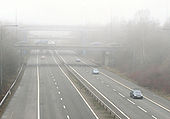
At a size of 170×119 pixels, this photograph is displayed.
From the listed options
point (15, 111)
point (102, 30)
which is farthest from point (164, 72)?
point (102, 30)

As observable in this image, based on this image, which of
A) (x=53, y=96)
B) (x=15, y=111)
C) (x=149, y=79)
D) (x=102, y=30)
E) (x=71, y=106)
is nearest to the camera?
(x=15, y=111)

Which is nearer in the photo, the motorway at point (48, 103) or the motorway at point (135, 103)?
the motorway at point (48, 103)

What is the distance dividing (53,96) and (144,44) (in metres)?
41.8

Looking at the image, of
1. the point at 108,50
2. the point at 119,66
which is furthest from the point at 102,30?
the point at 119,66

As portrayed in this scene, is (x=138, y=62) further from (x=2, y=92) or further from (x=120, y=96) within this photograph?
(x=2, y=92)

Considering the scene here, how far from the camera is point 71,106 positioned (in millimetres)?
37906

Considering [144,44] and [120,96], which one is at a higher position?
[144,44]

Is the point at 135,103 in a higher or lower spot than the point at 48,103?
lower

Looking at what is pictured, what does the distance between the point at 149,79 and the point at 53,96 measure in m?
19.4

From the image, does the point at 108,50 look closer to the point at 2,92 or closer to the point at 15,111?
the point at 2,92

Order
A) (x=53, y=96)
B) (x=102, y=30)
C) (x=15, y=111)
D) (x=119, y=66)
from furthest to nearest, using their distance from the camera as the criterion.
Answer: (x=102, y=30)
(x=119, y=66)
(x=53, y=96)
(x=15, y=111)

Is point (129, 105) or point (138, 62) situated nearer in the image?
point (129, 105)

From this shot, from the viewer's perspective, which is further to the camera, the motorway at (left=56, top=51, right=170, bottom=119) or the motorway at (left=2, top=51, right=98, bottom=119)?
the motorway at (left=56, top=51, right=170, bottom=119)

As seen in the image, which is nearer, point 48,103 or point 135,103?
point 48,103
